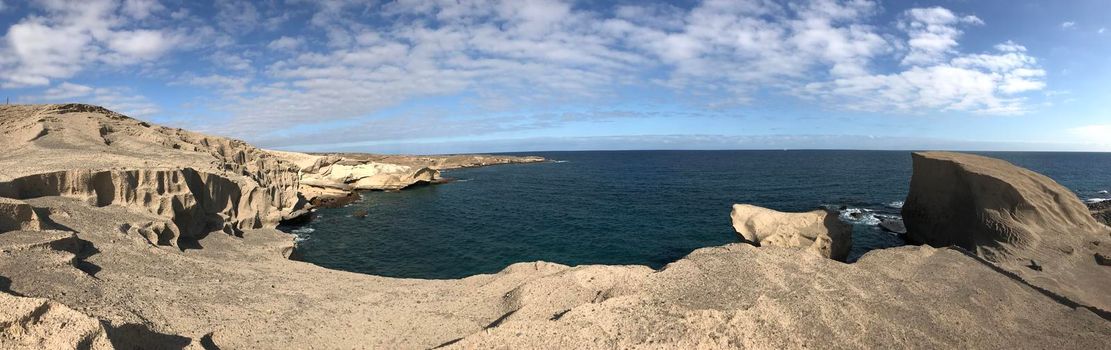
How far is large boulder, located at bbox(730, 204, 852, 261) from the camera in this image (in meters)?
27.3

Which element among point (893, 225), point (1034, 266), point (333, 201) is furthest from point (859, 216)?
point (333, 201)

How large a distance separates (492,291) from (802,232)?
20.0 m

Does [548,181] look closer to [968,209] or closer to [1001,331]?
[968,209]

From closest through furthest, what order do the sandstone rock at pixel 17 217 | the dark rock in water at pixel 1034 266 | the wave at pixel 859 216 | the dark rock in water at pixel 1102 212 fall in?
1. the sandstone rock at pixel 17 217
2. the dark rock in water at pixel 1034 266
3. the dark rock in water at pixel 1102 212
4. the wave at pixel 859 216

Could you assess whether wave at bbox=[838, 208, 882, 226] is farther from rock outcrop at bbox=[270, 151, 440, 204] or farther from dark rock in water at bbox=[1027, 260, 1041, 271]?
rock outcrop at bbox=[270, 151, 440, 204]

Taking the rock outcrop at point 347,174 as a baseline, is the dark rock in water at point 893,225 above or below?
below

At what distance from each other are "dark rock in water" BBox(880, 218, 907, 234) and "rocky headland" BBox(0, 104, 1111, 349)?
1159cm

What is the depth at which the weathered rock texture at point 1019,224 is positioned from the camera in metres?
20.5

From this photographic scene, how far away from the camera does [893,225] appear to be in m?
38.5

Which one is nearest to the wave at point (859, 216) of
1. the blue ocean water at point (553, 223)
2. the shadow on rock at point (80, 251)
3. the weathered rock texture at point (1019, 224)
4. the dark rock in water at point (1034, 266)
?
the blue ocean water at point (553, 223)

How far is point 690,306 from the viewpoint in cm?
1100

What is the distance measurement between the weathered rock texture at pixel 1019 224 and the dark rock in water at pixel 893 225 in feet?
18.0

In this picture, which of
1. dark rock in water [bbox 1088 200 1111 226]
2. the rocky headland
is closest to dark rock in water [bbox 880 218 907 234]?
the rocky headland

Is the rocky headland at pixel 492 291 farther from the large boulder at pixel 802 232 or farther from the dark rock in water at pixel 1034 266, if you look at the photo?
the large boulder at pixel 802 232
